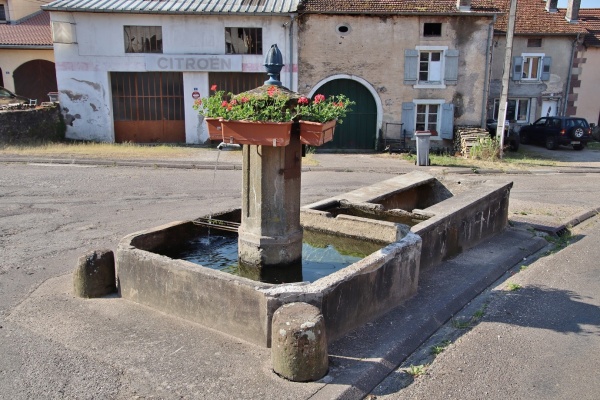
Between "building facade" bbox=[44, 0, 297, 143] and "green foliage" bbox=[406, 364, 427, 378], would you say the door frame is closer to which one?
"building facade" bbox=[44, 0, 297, 143]

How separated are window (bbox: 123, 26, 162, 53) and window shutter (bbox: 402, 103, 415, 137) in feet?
31.7

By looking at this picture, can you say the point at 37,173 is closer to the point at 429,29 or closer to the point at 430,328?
the point at 430,328

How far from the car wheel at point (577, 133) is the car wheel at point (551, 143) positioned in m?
0.74

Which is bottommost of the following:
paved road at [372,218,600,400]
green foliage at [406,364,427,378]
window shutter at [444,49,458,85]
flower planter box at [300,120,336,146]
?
paved road at [372,218,600,400]

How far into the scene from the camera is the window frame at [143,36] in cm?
2009

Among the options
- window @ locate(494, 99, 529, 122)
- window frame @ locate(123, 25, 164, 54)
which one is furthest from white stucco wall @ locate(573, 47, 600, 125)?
window frame @ locate(123, 25, 164, 54)

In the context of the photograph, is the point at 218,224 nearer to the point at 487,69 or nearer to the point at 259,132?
the point at 259,132

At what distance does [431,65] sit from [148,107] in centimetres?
1114

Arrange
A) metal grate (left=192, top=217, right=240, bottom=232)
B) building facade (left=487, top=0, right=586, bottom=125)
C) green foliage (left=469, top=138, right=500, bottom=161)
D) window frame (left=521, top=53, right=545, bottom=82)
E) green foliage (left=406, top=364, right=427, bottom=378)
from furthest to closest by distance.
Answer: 1. window frame (left=521, top=53, right=545, bottom=82)
2. building facade (left=487, top=0, right=586, bottom=125)
3. green foliage (left=469, top=138, right=500, bottom=161)
4. metal grate (left=192, top=217, right=240, bottom=232)
5. green foliage (left=406, top=364, right=427, bottom=378)

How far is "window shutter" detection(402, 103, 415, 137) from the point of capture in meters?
20.9

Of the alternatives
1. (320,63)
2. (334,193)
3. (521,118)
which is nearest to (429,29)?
(320,63)

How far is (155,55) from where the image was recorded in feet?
66.3

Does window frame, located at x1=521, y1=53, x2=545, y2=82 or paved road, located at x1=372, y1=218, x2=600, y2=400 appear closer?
paved road, located at x1=372, y1=218, x2=600, y2=400

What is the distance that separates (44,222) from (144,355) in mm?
5774
